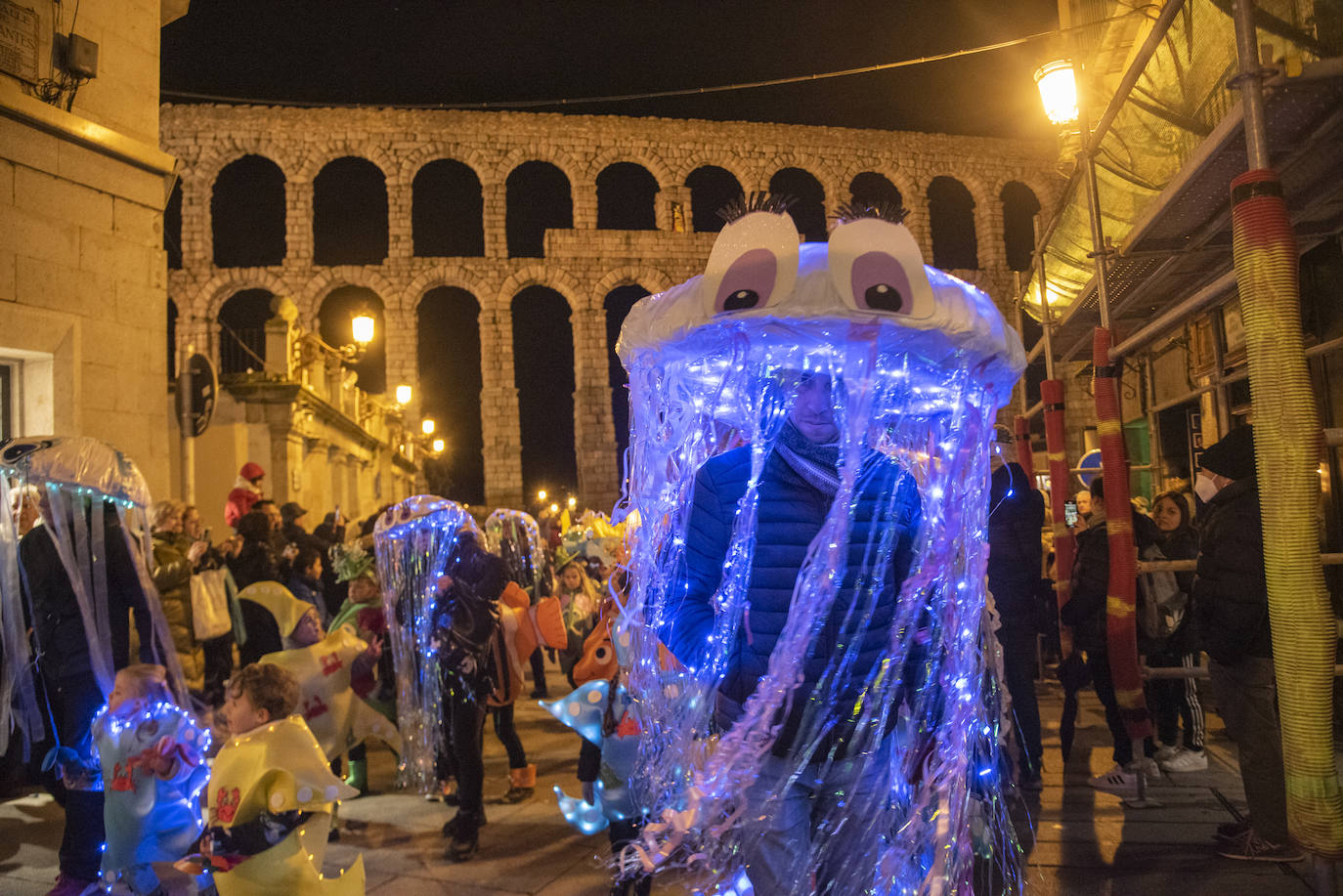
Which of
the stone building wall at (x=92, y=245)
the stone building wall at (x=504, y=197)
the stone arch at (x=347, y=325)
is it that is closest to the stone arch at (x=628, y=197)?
the stone building wall at (x=504, y=197)

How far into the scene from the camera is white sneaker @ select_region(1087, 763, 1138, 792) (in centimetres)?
482

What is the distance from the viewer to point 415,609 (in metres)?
5.17

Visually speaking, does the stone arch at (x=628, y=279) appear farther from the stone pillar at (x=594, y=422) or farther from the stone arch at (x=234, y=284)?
the stone arch at (x=234, y=284)

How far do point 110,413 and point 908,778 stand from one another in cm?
727

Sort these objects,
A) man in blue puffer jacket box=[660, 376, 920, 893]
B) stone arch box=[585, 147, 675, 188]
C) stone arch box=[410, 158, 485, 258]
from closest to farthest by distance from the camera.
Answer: man in blue puffer jacket box=[660, 376, 920, 893] → stone arch box=[585, 147, 675, 188] → stone arch box=[410, 158, 485, 258]

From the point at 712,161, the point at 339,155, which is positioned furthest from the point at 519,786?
the point at 712,161

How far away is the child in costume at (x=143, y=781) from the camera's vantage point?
3471 millimetres

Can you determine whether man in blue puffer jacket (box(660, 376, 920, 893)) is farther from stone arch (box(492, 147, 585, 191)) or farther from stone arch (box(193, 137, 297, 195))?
stone arch (box(193, 137, 297, 195))

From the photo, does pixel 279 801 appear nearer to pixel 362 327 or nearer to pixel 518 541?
pixel 518 541

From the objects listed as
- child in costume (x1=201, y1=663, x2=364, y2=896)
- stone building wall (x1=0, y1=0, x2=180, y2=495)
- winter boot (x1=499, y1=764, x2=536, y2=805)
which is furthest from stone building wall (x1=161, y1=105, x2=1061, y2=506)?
child in costume (x1=201, y1=663, x2=364, y2=896)

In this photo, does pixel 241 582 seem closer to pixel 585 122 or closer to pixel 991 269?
pixel 585 122

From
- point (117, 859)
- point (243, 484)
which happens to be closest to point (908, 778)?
point (117, 859)

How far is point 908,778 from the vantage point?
232 centimetres

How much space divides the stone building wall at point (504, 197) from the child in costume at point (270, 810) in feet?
85.1
